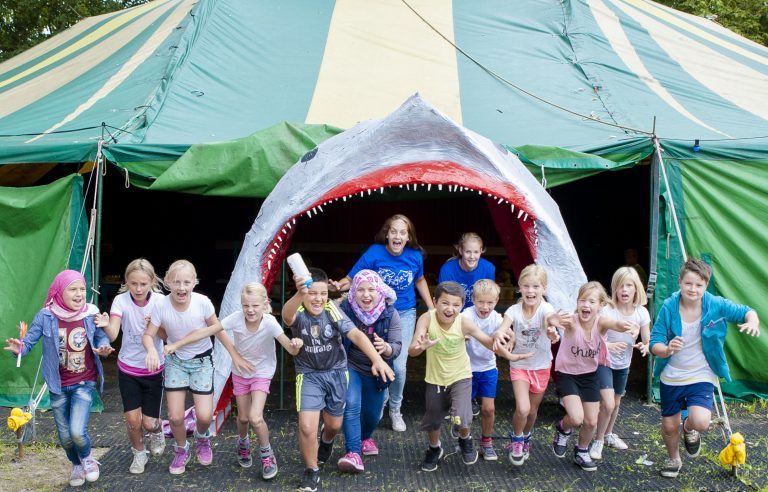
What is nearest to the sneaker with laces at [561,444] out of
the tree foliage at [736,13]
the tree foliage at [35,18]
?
the tree foliage at [736,13]

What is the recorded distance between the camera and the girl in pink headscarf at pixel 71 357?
3.62 meters

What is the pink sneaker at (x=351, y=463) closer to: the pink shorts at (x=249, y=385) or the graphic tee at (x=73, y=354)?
the pink shorts at (x=249, y=385)

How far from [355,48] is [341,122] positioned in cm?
125

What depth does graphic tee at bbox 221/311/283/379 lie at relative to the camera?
3.83 meters

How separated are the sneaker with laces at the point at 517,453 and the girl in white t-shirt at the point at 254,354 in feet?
3.95

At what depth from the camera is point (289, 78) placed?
19.3ft

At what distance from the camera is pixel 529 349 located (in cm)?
391

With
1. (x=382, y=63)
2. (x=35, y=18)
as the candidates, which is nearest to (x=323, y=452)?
(x=382, y=63)

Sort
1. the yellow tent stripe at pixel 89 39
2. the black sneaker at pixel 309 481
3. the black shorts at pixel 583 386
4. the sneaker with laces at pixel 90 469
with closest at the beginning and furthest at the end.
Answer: the black sneaker at pixel 309 481 → the sneaker with laces at pixel 90 469 → the black shorts at pixel 583 386 → the yellow tent stripe at pixel 89 39

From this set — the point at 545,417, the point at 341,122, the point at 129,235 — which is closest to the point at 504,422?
the point at 545,417

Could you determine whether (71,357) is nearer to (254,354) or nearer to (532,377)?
(254,354)

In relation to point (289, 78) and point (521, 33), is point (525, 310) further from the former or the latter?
point (521, 33)

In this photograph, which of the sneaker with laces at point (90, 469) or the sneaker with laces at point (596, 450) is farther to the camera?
the sneaker with laces at point (596, 450)

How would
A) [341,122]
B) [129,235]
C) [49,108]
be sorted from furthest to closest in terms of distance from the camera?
[129,235], [49,108], [341,122]
